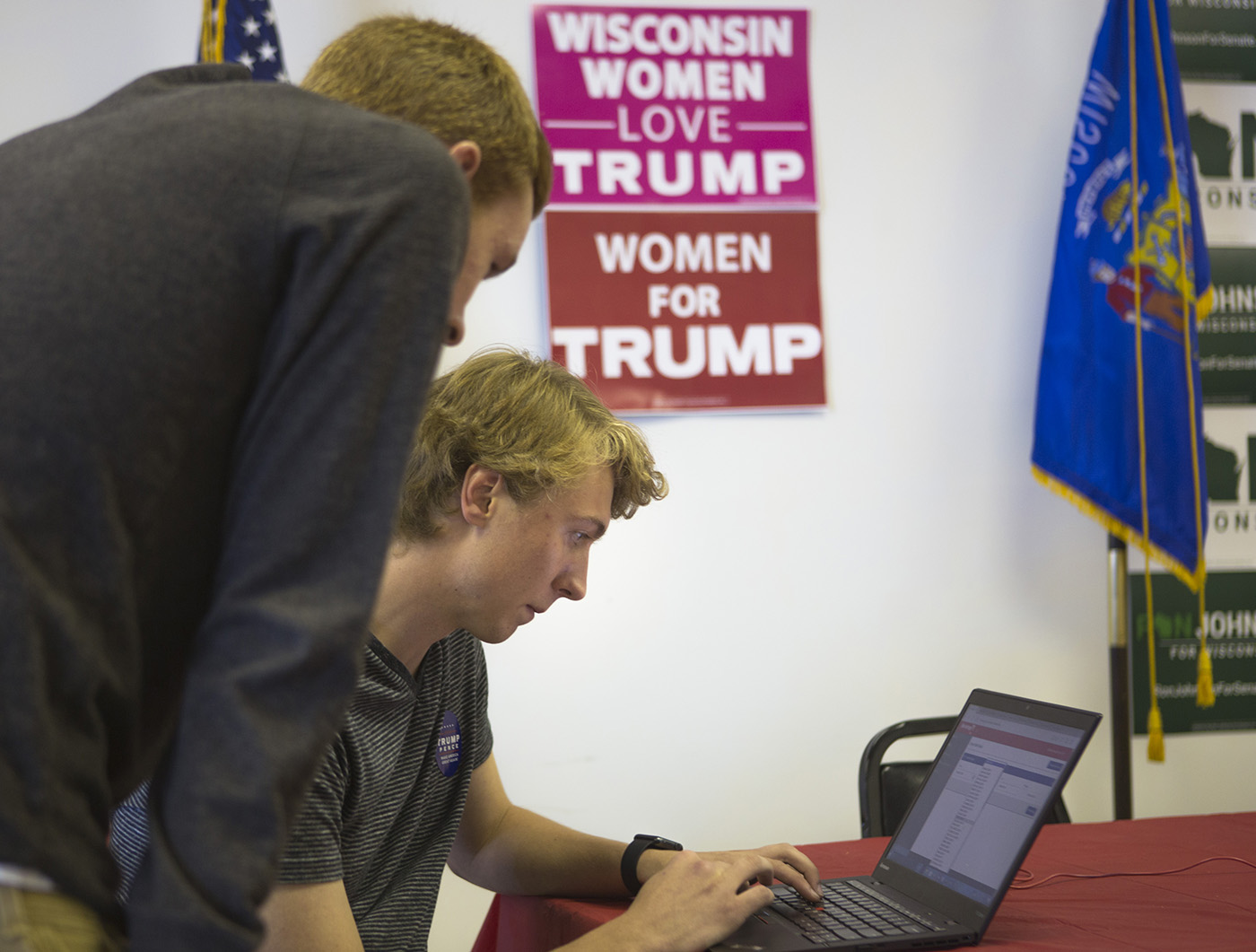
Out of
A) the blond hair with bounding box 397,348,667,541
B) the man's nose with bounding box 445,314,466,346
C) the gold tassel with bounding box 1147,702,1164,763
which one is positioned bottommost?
the gold tassel with bounding box 1147,702,1164,763

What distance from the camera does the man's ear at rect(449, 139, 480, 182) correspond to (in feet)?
2.37

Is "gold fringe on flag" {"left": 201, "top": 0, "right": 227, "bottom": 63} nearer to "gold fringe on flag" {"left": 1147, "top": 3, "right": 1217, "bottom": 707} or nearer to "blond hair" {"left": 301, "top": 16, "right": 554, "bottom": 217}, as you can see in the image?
"blond hair" {"left": 301, "top": 16, "right": 554, "bottom": 217}

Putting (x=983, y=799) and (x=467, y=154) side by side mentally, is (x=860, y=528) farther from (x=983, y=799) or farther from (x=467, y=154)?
(x=467, y=154)

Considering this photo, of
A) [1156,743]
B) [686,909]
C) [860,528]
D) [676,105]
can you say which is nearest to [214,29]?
[676,105]

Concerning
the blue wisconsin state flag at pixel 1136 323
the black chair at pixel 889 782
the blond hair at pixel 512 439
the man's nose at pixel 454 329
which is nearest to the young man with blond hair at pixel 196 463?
the man's nose at pixel 454 329

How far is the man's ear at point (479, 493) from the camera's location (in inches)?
53.7

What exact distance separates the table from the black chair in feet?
1.34

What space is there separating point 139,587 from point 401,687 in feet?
2.37

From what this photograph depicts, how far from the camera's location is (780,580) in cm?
290

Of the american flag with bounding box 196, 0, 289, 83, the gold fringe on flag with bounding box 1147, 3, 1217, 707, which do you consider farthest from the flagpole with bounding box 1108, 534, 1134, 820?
the american flag with bounding box 196, 0, 289, 83

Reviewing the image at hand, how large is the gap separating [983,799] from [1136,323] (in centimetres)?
189

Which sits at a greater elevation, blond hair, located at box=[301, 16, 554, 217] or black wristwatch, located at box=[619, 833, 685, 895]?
blond hair, located at box=[301, 16, 554, 217]

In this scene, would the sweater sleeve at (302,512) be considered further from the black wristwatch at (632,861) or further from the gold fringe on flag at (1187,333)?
the gold fringe on flag at (1187,333)

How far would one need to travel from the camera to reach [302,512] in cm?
58
